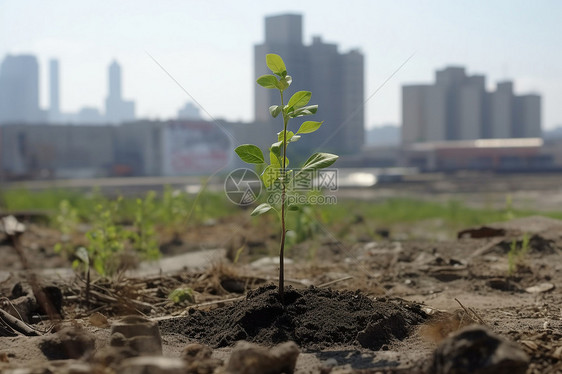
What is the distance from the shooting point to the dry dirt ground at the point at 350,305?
3055mm

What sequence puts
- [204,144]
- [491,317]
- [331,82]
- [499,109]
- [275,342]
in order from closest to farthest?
[275,342]
[491,317]
[331,82]
[204,144]
[499,109]

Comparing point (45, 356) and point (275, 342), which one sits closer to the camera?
point (45, 356)

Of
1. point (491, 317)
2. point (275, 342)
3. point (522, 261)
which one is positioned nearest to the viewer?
point (275, 342)

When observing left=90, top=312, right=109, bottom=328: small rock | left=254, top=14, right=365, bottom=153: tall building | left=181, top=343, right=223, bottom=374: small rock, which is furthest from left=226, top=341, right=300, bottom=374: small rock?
left=254, top=14, right=365, bottom=153: tall building

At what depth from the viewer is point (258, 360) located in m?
2.51

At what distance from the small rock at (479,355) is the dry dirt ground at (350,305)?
0.21 metres

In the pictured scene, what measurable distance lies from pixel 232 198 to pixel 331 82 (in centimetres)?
2938

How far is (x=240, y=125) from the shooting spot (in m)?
66.4

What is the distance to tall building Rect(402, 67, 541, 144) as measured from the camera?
336 feet

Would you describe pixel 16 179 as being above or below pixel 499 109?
below

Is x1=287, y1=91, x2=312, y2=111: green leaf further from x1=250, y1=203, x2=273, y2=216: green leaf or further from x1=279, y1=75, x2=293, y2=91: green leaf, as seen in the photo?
x1=250, y1=203, x2=273, y2=216: green leaf

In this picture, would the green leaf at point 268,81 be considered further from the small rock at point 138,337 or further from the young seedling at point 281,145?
the small rock at point 138,337

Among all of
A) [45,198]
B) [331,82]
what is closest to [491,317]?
[45,198]

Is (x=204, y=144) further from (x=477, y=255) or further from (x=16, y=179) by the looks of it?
(x=477, y=255)
